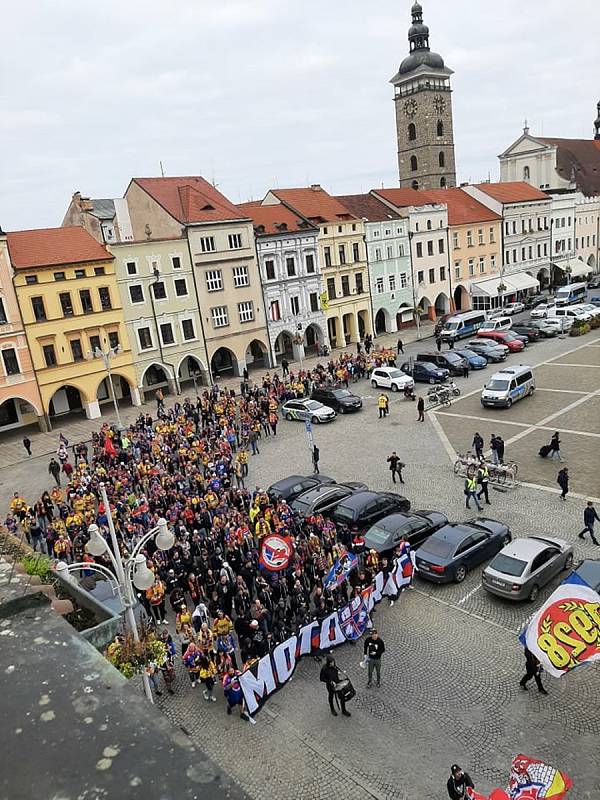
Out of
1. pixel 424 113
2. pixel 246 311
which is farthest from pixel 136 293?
pixel 424 113

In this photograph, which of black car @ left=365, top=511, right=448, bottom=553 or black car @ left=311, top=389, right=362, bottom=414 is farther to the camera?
black car @ left=311, top=389, right=362, bottom=414

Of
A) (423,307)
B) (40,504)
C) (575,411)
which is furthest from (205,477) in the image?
(423,307)

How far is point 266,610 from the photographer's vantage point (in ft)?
50.2

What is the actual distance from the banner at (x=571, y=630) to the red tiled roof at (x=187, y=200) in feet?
131

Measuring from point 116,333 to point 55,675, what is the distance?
39.3 m

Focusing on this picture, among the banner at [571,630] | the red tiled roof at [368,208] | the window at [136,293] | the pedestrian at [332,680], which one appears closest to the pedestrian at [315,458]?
the pedestrian at [332,680]

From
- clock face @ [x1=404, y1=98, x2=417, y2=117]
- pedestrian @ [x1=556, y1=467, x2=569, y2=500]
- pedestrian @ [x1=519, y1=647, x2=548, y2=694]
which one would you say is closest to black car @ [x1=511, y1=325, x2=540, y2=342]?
pedestrian @ [x1=556, y1=467, x2=569, y2=500]

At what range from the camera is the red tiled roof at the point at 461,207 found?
2516 inches

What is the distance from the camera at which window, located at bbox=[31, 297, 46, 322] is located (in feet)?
123

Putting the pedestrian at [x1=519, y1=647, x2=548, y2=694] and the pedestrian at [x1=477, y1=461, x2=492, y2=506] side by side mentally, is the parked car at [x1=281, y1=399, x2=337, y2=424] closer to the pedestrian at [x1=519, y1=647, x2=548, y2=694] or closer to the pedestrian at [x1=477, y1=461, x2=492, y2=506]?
the pedestrian at [x1=477, y1=461, x2=492, y2=506]

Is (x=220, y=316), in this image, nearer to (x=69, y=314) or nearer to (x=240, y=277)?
(x=240, y=277)

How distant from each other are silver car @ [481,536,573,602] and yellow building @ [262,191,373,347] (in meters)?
37.8

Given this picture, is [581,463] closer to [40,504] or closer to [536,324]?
[40,504]

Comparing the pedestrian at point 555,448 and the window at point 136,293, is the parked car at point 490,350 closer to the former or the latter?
the pedestrian at point 555,448
